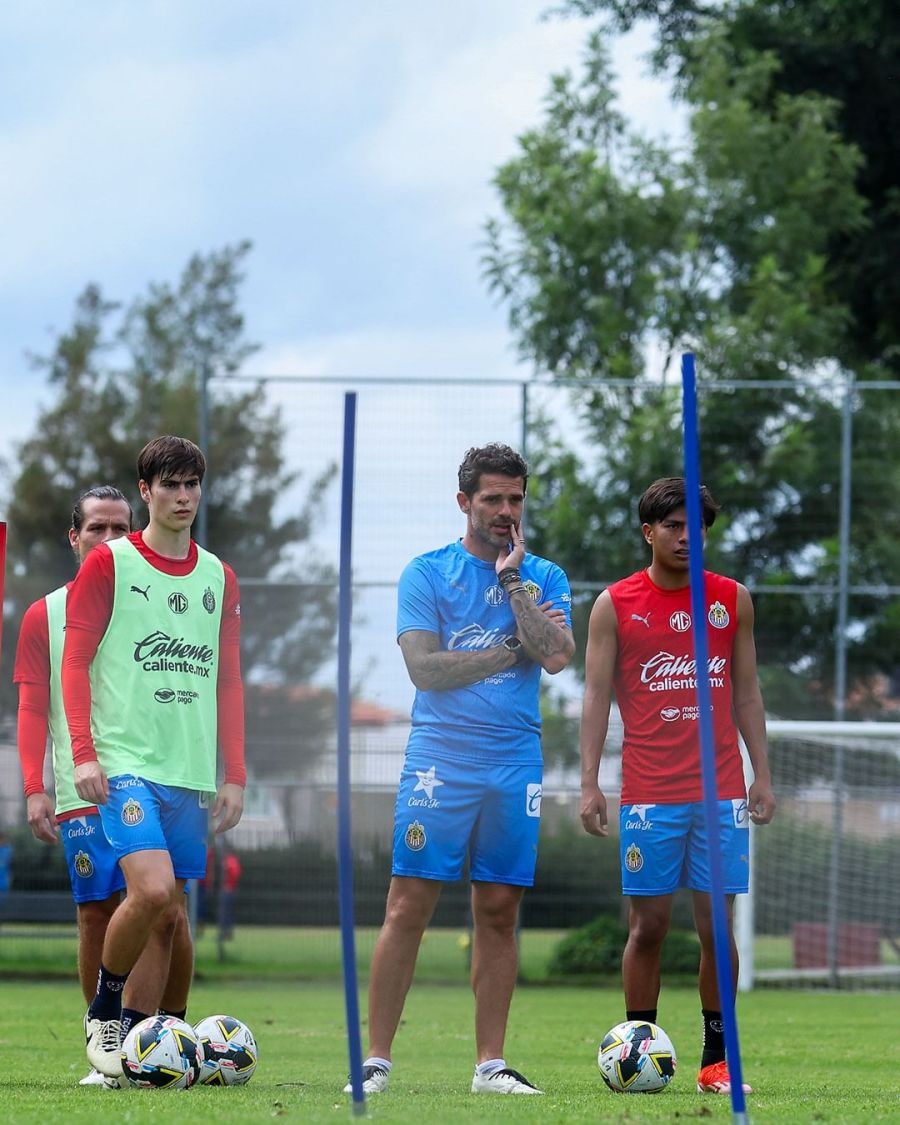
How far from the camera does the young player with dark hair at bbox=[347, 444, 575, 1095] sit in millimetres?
5832

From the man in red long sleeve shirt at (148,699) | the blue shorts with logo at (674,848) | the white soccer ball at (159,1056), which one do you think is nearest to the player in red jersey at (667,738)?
the blue shorts with logo at (674,848)

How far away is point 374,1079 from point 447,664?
133 centimetres

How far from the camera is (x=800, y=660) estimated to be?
15750mm

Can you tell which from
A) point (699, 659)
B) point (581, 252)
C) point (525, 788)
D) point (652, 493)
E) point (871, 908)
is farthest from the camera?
point (581, 252)

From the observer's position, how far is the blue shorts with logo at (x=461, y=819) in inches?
230

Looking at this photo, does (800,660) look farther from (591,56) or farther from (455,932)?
(591,56)

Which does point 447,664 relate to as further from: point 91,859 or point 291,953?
point 291,953

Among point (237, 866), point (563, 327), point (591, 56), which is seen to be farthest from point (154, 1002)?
point (591, 56)

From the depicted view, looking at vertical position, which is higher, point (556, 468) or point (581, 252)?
point (581, 252)

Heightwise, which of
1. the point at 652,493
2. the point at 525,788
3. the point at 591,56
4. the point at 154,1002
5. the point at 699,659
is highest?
the point at 591,56

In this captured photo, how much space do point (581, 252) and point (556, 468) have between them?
335 cm

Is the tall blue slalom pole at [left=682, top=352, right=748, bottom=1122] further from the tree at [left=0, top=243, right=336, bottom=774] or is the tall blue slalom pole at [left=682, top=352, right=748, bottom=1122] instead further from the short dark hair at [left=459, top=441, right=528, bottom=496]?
the tree at [left=0, top=243, right=336, bottom=774]

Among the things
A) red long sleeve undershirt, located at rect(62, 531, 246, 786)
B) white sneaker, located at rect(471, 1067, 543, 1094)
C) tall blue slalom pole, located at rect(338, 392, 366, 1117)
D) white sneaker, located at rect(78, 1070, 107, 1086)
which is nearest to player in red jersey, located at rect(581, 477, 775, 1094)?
white sneaker, located at rect(471, 1067, 543, 1094)

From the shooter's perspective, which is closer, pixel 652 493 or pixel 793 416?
pixel 652 493
